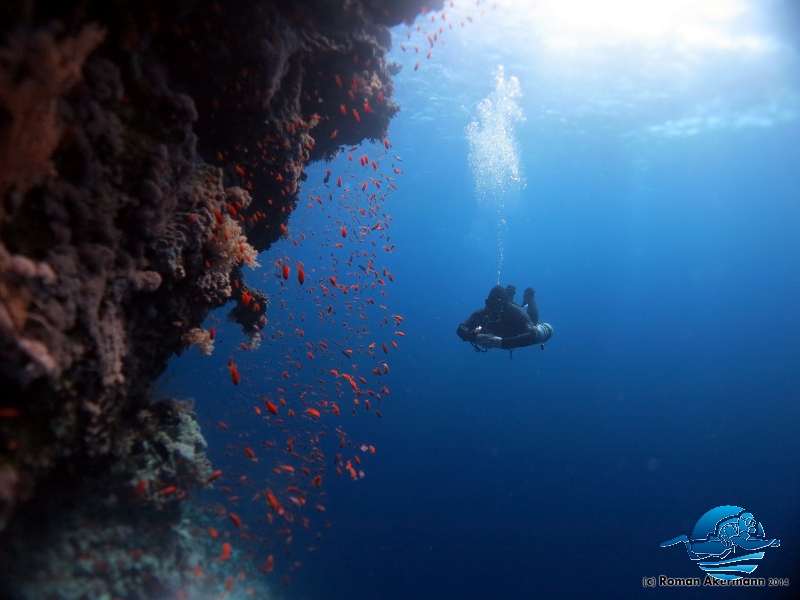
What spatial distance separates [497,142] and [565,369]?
32274 mm

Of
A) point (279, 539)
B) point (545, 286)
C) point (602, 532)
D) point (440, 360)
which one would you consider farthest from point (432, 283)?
point (279, 539)

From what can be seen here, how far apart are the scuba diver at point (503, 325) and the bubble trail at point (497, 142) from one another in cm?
429

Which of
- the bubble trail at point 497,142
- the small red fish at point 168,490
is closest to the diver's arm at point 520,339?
the bubble trail at point 497,142

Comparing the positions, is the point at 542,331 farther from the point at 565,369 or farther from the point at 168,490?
the point at 565,369

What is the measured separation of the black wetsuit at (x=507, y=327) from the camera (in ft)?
31.0

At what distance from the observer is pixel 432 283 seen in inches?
4582

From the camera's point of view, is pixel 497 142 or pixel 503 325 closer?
pixel 503 325

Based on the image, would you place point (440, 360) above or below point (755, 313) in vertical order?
below

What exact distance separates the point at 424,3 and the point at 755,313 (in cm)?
9076

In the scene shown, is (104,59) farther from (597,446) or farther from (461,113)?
(597,446)

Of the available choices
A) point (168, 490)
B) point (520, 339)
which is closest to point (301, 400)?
point (520, 339)

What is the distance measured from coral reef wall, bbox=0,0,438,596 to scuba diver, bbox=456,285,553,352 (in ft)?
20.0

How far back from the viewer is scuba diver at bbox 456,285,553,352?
9.48 m

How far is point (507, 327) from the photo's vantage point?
1002 centimetres
